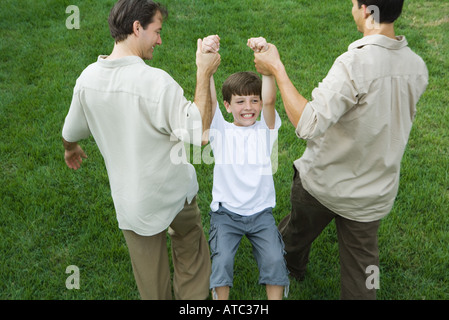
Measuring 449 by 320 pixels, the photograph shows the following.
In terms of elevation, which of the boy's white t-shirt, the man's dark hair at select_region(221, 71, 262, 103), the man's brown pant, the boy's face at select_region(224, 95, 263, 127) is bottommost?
the man's brown pant

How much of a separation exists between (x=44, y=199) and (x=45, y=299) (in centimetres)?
110

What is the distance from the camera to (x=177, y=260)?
3.42m

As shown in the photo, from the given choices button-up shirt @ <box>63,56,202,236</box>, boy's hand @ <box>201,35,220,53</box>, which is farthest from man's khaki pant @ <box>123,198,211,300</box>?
boy's hand @ <box>201,35,220,53</box>

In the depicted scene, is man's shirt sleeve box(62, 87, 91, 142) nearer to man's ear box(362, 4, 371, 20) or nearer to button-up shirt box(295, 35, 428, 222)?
button-up shirt box(295, 35, 428, 222)

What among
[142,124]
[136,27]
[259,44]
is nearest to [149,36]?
[136,27]

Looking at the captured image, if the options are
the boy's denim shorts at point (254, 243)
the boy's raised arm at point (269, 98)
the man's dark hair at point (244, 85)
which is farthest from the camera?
the man's dark hair at point (244, 85)

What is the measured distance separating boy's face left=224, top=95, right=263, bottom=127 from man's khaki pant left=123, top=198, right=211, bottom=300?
2.03 ft

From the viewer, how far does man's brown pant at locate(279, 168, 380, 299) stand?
9.21 ft

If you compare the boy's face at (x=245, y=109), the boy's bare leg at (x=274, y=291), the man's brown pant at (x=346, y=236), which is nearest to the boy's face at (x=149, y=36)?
the boy's face at (x=245, y=109)

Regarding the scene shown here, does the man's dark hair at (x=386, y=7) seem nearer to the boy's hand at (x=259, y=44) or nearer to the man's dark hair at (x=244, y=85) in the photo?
the boy's hand at (x=259, y=44)

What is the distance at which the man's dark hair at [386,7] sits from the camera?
229 cm

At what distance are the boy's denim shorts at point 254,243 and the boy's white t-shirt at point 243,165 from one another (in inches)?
2.2

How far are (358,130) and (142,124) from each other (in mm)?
1091

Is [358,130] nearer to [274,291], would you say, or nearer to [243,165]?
[243,165]
